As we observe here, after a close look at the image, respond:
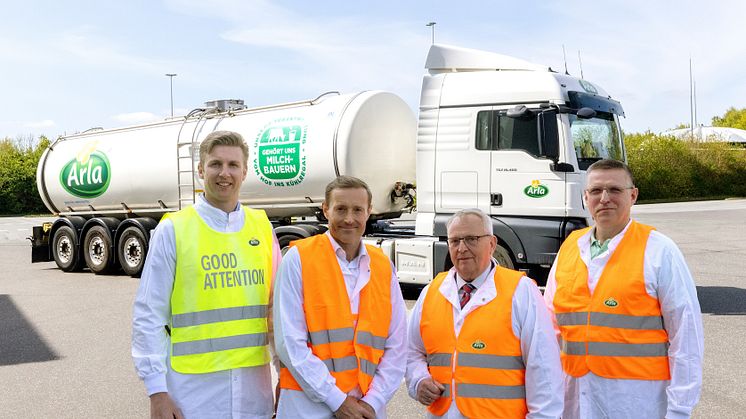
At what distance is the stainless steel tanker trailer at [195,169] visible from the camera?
998cm

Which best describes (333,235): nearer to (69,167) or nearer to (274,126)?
(274,126)

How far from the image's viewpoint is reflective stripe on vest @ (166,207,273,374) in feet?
9.55

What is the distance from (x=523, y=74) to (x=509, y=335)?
655cm

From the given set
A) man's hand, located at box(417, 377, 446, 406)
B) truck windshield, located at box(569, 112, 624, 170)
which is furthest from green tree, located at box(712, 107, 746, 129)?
man's hand, located at box(417, 377, 446, 406)

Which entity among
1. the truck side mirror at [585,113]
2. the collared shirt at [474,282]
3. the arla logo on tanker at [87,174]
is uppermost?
the truck side mirror at [585,113]

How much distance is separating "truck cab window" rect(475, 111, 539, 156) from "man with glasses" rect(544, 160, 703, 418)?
18.3ft

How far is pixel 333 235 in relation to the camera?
3.05m

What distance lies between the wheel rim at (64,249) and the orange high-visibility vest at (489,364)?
13376 mm

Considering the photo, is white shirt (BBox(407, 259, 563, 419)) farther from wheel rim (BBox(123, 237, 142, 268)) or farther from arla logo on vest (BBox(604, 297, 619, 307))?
wheel rim (BBox(123, 237, 142, 268))

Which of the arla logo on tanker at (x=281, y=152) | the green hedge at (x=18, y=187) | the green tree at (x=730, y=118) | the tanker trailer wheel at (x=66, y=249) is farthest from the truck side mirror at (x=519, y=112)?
the green tree at (x=730, y=118)

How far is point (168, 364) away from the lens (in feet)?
9.56

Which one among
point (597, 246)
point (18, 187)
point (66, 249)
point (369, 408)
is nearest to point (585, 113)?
point (597, 246)

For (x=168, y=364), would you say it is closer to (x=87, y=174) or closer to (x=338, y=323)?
(x=338, y=323)

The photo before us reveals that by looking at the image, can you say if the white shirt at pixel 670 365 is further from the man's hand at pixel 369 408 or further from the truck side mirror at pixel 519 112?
the truck side mirror at pixel 519 112
